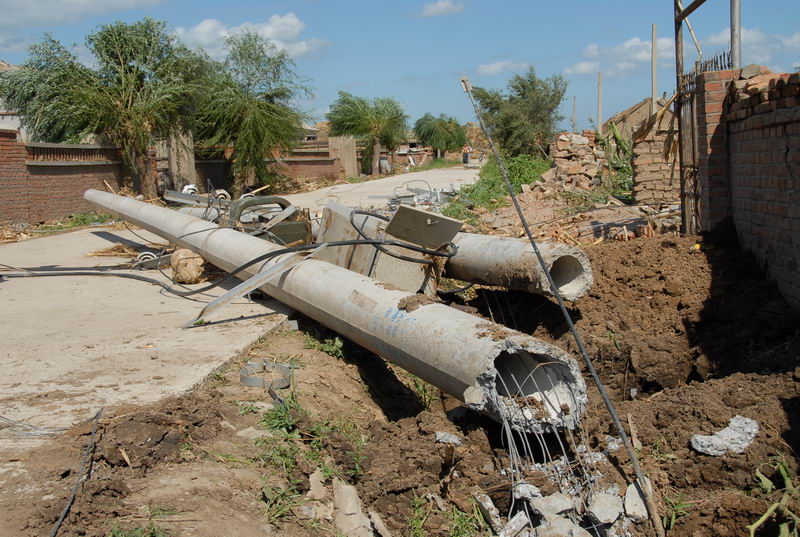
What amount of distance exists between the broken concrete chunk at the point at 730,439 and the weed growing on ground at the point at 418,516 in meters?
1.51

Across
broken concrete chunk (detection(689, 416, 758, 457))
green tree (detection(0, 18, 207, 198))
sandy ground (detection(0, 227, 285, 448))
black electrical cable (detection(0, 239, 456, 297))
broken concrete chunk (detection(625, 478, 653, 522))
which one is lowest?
broken concrete chunk (detection(625, 478, 653, 522))

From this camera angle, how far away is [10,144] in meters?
15.8

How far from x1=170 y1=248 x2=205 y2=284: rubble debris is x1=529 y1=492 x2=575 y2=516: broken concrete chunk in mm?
6010

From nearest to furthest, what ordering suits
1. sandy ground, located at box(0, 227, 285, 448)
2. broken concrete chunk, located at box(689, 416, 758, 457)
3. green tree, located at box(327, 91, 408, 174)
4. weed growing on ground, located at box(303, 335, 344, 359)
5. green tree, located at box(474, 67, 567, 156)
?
broken concrete chunk, located at box(689, 416, 758, 457) < sandy ground, located at box(0, 227, 285, 448) < weed growing on ground, located at box(303, 335, 344, 359) < green tree, located at box(474, 67, 567, 156) < green tree, located at box(327, 91, 408, 174)

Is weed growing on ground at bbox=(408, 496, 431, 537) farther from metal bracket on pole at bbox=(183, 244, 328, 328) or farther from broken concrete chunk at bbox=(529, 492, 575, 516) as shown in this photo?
metal bracket on pole at bbox=(183, 244, 328, 328)

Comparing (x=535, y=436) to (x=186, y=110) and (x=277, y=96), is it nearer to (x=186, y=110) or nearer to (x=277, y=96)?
(x=186, y=110)

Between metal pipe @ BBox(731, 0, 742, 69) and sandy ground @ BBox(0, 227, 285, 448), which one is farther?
metal pipe @ BBox(731, 0, 742, 69)

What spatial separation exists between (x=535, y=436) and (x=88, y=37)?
19.5 metres

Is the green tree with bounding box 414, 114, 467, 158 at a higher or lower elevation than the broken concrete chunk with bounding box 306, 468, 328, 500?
higher

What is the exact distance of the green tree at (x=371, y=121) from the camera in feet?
134

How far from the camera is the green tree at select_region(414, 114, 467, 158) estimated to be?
55.7 meters

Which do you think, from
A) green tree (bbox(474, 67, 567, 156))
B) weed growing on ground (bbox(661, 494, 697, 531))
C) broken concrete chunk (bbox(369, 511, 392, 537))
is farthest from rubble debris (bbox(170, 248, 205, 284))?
green tree (bbox(474, 67, 567, 156))

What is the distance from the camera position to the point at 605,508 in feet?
11.2

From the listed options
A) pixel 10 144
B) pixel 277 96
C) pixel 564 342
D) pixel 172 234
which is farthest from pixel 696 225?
pixel 277 96
